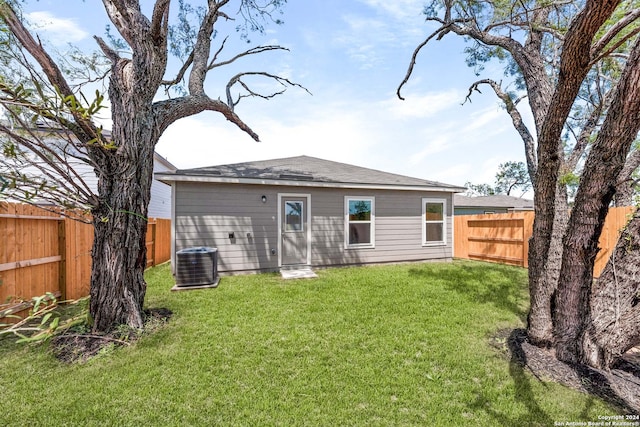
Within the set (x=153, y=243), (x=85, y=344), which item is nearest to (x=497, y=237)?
(x=85, y=344)

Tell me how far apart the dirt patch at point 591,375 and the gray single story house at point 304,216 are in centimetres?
519

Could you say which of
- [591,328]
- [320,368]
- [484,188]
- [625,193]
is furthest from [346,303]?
[484,188]

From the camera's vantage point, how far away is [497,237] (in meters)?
9.08

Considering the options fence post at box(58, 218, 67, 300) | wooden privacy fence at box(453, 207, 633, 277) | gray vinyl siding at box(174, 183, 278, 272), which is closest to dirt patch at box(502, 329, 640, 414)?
wooden privacy fence at box(453, 207, 633, 277)

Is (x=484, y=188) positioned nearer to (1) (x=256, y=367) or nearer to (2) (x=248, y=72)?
(2) (x=248, y=72)

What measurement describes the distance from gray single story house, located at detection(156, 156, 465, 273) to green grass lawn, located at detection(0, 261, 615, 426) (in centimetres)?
249

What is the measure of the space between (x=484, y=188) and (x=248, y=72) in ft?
124

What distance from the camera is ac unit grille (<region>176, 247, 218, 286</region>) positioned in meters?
5.72

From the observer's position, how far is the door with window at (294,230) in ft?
24.7

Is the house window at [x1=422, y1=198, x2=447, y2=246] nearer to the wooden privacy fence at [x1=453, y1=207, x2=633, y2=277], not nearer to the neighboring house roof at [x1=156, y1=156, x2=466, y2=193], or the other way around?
the neighboring house roof at [x1=156, y1=156, x2=466, y2=193]

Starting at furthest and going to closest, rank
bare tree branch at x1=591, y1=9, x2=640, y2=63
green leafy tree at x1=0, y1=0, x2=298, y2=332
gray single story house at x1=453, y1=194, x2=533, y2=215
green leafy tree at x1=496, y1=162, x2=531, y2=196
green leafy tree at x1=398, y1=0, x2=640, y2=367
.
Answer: green leafy tree at x1=496, y1=162, x2=531, y2=196 < gray single story house at x1=453, y1=194, x2=533, y2=215 < green leafy tree at x1=0, y1=0, x2=298, y2=332 < green leafy tree at x1=398, y1=0, x2=640, y2=367 < bare tree branch at x1=591, y1=9, x2=640, y2=63

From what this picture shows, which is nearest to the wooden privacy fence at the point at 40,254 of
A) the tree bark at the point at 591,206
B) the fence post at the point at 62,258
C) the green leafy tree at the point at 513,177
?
the fence post at the point at 62,258

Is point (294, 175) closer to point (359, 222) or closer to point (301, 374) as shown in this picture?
point (359, 222)

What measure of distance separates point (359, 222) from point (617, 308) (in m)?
5.86
